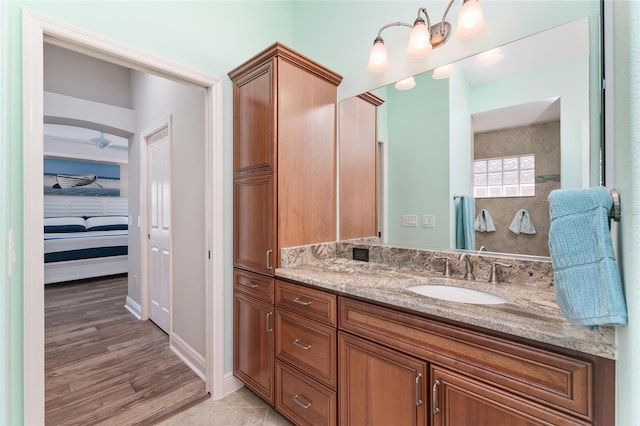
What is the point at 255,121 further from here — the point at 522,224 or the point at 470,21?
the point at 522,224

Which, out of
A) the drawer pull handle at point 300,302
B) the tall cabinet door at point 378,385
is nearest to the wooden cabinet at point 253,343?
the drawer pull handle at point 300,302

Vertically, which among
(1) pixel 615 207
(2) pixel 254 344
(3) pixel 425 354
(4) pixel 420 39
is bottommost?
(2) pixel 254 344

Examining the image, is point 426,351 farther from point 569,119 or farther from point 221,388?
point 221,388

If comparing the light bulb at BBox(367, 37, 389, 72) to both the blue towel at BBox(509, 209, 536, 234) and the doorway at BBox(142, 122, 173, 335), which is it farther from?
the doorway at BBox(142, 122, 173, 335)

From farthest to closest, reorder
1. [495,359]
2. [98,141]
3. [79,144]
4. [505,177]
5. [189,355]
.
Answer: [79,144] < [98,141] < [189,355] < [505,177] < [495,359]

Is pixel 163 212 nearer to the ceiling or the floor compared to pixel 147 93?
nearer to the floor

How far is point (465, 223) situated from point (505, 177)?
31cm

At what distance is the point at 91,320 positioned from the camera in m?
3.34

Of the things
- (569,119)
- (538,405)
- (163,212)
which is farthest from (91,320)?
(569,119)

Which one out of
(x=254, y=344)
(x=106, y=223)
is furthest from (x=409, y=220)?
(x=106, y=223)

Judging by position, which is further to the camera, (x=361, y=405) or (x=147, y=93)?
(x=147, y=93)

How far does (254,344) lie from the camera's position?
1857mm

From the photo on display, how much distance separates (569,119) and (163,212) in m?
3.35

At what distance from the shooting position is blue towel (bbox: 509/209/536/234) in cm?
136
